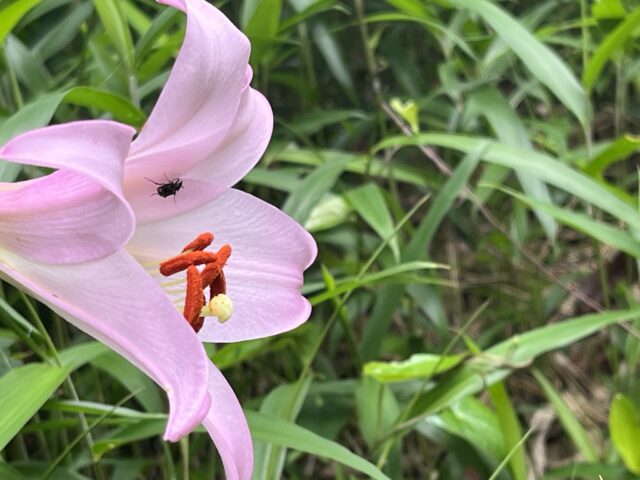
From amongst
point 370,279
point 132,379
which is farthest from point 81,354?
point 370,279

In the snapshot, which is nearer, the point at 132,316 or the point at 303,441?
the point at 132,316

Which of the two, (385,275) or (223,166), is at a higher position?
(223,166)

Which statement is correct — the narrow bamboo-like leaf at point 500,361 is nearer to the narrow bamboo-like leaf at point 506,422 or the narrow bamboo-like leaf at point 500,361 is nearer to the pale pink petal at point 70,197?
the narrow bamboo-like leaf at point 506,422

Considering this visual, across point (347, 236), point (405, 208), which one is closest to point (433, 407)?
point (347, 236)

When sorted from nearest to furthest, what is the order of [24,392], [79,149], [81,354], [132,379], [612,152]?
[79,149] < [24,392] < [81,354] < [132,379] < [612,152]

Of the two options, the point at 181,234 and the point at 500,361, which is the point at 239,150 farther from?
the point at 500,361

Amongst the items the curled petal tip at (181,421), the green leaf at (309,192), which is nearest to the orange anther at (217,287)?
the curled petal tip at (181,421)

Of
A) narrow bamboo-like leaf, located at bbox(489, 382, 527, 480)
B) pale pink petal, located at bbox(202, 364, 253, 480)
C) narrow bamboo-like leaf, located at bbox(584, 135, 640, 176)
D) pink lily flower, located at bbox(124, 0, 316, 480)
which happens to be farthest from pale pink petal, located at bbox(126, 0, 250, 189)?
narrow bamboo-like leaf, located at bbox(584, 135, 640, 176)
